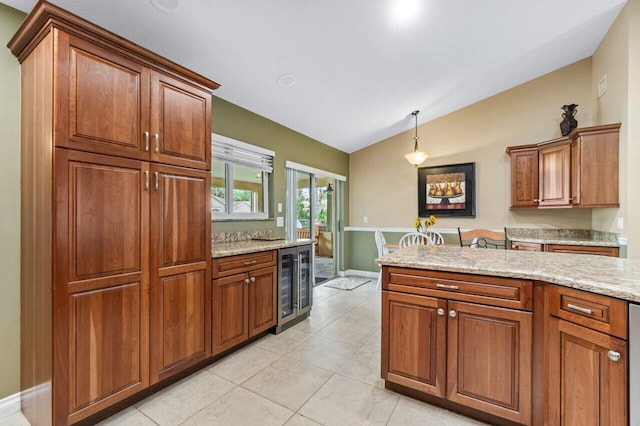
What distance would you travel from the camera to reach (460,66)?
3.32 meters

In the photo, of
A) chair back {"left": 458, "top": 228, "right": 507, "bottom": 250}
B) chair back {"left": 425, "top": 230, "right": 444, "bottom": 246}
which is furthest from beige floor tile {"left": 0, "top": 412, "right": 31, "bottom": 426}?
chair back {"left": 425, "top": 230, "right": 444, "bottom": 246}

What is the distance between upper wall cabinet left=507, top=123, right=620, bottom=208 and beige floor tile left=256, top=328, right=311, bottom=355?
3.64 metres

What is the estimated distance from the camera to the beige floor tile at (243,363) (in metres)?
2.18

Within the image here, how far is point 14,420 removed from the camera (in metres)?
1.70

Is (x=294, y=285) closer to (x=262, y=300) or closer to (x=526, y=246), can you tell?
(x=262, y=300)

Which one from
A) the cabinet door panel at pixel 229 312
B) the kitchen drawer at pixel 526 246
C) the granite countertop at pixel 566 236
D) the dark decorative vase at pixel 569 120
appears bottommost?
the cabinet door panel at pixel 229 312

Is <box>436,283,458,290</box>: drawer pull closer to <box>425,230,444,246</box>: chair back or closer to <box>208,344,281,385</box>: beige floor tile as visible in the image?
<box>208,344,281,385</box>: beige floor tile

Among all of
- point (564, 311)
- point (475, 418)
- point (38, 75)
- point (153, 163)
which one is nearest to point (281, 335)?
point (475, 418)

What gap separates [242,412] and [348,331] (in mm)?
1468

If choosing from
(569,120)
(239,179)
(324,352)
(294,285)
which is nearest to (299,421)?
(324,352)

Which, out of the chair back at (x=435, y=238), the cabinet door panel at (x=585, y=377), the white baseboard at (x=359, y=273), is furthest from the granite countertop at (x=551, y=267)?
the white baseboard at (x=359, y=273)

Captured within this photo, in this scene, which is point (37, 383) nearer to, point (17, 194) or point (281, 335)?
point (17, 194)

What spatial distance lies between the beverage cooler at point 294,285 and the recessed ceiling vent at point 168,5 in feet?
6.88

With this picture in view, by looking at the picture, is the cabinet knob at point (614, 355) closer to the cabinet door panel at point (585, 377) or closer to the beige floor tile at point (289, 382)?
the cabinet door panel at point (585, 377)
